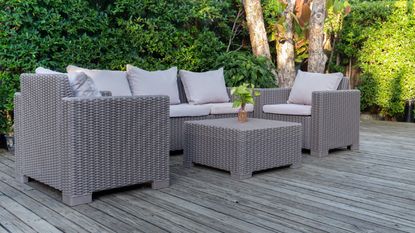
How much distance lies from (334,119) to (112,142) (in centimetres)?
253

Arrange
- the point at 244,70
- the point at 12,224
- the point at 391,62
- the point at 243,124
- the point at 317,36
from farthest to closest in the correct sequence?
the point at 391,62 → the point at 317,36 → the point at 244,70 → the point at 243,124 → the point at 12,224

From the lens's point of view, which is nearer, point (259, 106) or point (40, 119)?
point (40, 119)

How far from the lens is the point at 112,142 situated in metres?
3.06

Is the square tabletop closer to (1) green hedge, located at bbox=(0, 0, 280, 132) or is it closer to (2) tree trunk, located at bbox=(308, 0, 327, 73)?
(1) green hedge, located at bbox=(0, 0, 280, 132)

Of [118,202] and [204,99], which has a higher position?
[204,99]

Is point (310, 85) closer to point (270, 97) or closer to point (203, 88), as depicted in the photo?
point (270, 97)

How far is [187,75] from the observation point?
17.5 feet

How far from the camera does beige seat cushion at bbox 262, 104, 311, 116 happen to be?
15.7 ft

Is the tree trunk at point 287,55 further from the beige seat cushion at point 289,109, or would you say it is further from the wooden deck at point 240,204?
the wooden deck at point 240,204

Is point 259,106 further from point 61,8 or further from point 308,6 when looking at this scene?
point 308,6

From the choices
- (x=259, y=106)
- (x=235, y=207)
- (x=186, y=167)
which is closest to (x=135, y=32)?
(x=259, y=106)

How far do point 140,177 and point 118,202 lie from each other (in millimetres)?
292

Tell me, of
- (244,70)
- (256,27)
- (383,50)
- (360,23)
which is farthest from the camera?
(360,23)

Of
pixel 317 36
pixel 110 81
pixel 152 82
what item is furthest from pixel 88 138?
pixel 317 36
